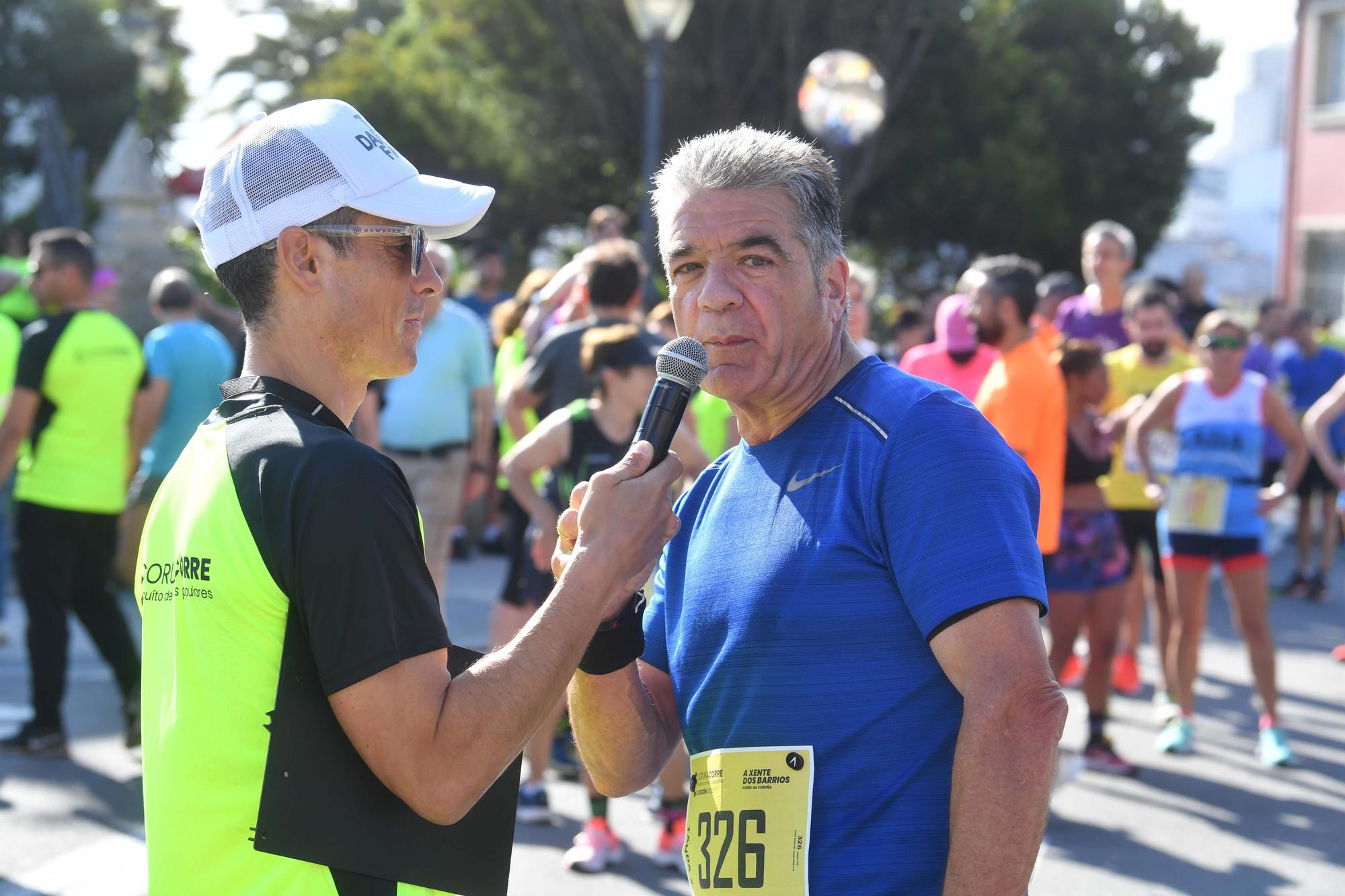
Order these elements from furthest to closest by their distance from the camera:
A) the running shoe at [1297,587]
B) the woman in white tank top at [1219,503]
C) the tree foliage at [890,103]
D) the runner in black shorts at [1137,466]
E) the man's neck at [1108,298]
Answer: the tree foliage at [890,103], the running shoe at [1297,587], the man's neck at [1108,298], the runner in black shorts at [1137,466], the woman in white tank top at [1219,503]

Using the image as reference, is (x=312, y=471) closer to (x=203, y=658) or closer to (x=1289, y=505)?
(x=203, y=658)

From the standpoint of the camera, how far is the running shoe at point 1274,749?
668cm

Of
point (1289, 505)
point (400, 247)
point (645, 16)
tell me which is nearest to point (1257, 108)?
point (1289, 505)

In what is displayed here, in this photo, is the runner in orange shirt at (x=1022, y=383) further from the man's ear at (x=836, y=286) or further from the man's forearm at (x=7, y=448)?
the man's forearm at (x=7, y=448)

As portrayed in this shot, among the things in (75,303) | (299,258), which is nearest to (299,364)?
(299,258)

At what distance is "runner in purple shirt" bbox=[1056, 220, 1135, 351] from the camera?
28.8 feet

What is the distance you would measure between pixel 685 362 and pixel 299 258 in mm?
593

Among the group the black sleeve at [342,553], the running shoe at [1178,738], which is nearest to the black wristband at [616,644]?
the black sleeve at [342,553]

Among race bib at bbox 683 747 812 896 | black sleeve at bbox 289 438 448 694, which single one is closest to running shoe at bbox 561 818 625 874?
race bib at bbox 683 747 812 896

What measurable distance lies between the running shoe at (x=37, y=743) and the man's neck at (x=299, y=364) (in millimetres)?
5120

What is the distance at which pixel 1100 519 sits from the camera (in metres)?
6.65

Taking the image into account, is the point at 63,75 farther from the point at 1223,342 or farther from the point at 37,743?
the point at 1223,342

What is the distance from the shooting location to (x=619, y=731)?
225 cm

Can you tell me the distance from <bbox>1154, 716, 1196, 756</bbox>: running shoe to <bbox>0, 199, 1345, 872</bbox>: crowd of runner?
0.04ft
